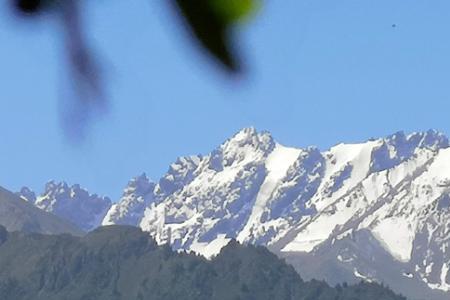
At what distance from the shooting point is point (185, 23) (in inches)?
302

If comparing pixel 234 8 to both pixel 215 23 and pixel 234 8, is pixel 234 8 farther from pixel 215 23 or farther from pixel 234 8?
pixel 215 23

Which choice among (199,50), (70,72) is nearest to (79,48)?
(70,72)

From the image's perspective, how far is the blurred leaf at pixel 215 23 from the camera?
760cm

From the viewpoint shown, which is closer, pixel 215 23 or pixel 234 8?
pixel 234 8

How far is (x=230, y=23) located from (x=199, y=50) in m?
0.20

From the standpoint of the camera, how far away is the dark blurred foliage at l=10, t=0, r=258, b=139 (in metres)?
7.61

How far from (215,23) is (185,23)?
151mm

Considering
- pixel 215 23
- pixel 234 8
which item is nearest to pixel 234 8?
pixel 234 8

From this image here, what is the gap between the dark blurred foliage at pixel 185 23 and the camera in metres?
7.61

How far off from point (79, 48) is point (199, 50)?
0.65 m

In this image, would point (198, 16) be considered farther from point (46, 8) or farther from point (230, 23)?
point (46, 8)

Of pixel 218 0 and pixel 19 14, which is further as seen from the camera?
pixel 19 14

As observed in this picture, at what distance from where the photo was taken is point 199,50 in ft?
25.2

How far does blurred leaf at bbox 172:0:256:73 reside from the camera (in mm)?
7602
